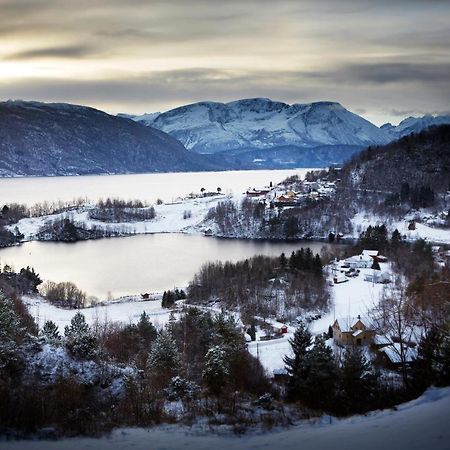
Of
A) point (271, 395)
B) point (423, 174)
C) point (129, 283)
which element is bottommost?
point (129, 283)

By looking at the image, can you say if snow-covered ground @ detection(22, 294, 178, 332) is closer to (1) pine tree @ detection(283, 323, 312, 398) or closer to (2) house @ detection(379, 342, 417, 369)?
(2) house @ detection(379, 342, 417, 369)

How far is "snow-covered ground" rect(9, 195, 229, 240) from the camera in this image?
169 feet

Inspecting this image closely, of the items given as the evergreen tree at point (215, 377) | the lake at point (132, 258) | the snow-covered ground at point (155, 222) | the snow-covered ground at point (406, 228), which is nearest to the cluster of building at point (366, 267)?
the lake at point (132, 258)

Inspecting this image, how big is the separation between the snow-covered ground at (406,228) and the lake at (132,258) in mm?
5712

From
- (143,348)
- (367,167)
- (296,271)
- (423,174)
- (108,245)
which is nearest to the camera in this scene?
(143,348)

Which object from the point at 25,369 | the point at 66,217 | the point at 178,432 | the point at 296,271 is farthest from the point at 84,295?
the point at 66,217

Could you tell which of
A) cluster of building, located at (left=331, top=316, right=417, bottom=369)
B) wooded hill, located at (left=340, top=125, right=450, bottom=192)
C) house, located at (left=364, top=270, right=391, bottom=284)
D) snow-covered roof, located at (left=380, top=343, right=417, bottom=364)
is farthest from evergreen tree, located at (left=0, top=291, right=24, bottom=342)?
wooded hill, located at (left=340, top=125, right=450, bottom=192)

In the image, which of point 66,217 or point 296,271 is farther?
point 66,217

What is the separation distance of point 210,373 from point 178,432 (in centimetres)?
155

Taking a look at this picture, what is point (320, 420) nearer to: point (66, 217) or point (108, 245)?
point (108, 245)

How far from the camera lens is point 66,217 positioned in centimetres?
5275

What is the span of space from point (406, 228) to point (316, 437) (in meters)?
39.0

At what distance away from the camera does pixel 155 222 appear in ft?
179

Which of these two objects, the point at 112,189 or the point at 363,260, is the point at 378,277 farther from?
the point at 112,189
